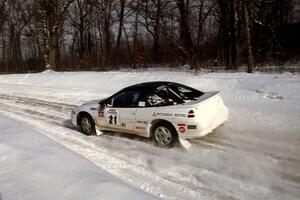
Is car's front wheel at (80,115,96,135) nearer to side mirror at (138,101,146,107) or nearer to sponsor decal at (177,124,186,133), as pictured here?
side mirror at (138,101,146,107)

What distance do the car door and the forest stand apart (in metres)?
14.7

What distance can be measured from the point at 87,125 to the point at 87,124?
0.03 metres

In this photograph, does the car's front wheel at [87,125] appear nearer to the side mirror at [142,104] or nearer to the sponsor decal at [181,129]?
the side mirror at [142,104]

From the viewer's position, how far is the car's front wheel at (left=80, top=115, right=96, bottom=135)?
9656mm

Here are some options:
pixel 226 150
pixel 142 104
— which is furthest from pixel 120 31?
pixel 226 150

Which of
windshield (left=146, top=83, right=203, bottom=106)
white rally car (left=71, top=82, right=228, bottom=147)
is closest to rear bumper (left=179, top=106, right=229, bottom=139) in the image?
white rally car (left=71, top=82, right=228, bottom=147)

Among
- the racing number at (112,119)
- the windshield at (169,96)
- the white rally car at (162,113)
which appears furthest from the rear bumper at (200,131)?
the racing number at (112,119)

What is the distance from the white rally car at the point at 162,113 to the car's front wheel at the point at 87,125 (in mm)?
146

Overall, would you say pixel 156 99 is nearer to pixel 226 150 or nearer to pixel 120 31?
pixel 226 150

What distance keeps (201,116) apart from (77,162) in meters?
2.74

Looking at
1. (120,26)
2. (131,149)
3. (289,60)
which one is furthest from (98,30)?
(131,149)

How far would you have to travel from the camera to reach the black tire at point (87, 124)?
9652mm

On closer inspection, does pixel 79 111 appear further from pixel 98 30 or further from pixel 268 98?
pixel 98 30

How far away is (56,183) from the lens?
540cm
